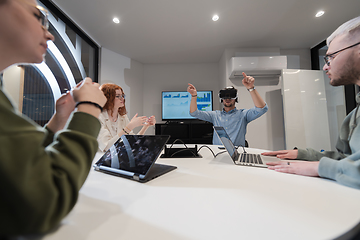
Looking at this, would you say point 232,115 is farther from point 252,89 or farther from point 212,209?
point 212,209

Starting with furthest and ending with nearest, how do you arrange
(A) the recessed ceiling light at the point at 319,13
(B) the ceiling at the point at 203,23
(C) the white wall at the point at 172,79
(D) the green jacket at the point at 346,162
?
(C) the white wall at the point at 172,79
(A) the recessed ceiling light at the point at 319,13
(B) the ceiling at the point at 203,23
(D) the green jacket at the point at 346,162

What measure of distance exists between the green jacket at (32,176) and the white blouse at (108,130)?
1.19 m

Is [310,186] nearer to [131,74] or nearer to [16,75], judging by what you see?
[16,75]

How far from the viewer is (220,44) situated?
3.48 meters

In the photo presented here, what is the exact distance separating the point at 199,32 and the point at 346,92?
307 cm

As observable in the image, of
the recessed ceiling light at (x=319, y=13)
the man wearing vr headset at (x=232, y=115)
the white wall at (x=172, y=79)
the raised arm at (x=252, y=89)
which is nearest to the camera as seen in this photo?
the raised arm at (x=252, y=89)

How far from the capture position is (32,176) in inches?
10.0

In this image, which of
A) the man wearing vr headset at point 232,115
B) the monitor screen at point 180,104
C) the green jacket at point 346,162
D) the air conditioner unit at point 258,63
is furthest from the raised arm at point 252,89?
the monitor screen at point 180,104

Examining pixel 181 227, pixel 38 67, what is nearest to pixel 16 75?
pixel 38 67

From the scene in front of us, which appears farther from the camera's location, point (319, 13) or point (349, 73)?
point (319, 13)

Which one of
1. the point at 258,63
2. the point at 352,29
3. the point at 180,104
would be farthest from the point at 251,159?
the point at 180,104

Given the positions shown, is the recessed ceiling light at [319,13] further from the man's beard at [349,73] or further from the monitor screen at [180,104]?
the man's beard at [349,73]

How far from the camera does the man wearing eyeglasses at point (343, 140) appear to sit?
62cm

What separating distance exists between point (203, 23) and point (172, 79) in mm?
2004
